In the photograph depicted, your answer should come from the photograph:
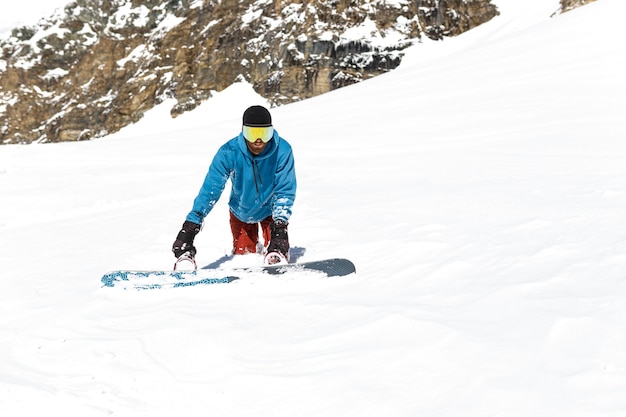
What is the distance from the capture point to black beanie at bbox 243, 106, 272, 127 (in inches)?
168

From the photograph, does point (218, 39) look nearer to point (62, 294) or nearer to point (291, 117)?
point (291, 117)

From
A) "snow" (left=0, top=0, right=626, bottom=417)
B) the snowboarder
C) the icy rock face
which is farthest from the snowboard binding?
the icy rock face

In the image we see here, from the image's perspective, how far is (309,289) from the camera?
3.68 meters

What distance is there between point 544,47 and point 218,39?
174 ft

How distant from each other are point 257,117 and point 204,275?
1.26 meters

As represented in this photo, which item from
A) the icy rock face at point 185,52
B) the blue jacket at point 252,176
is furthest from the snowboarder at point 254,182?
the icy rock face at point 185,52

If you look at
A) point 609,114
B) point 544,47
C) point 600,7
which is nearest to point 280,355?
point 609,114

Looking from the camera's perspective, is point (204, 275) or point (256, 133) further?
point (256, 133)

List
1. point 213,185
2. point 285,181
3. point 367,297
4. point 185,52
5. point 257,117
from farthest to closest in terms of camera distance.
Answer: point 185,52 < point 285,181 < point 213,185 < point 257,117 < point 367,297

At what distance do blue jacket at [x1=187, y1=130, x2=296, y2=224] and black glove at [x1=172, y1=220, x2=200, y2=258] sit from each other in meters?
0.06

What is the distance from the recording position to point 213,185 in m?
4.51

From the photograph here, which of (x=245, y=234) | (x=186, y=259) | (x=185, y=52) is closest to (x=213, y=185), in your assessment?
(x=186, y=259)

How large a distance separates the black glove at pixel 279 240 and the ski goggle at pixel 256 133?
0.66 metres

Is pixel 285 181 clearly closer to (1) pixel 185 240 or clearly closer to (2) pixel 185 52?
(1) pixel 185 240
